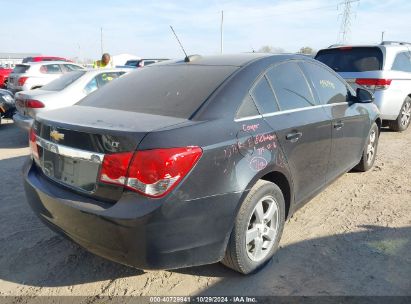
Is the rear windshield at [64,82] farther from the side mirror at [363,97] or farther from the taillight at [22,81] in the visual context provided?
the taillight at [22,81]

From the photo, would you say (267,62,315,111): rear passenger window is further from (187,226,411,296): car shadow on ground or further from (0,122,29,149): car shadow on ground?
(0,122,29,149): car shadow on ground

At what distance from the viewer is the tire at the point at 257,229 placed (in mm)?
2428

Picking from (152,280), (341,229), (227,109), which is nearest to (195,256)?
(152,280)

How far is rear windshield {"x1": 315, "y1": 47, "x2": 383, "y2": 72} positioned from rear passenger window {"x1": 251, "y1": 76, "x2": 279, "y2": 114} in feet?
15.6

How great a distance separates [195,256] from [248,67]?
58.2 inches

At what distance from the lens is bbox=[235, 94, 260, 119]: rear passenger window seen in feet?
8.27

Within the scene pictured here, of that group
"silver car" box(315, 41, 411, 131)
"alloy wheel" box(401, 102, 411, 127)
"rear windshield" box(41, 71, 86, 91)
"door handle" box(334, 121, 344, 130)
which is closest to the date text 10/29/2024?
"door handle" box(334, 121, 344, 130)

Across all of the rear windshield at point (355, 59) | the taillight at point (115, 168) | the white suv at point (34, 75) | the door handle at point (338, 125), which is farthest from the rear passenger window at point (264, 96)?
the white suv at point (34, 75)

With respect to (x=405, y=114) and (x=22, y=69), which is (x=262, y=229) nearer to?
(x=405, y=114)

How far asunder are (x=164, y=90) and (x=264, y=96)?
775mm

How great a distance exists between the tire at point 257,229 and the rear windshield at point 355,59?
5.03 meters

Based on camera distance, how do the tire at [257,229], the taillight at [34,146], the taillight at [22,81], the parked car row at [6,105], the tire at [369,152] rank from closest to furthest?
the tire at [257,229] < the taillight at [34,146] < the tire at [369,152] < the parked car row at [6,105] < the taillight at [22,81]

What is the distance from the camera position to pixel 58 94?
20.7 feet

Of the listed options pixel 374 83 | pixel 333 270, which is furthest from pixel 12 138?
pixel 374 83
